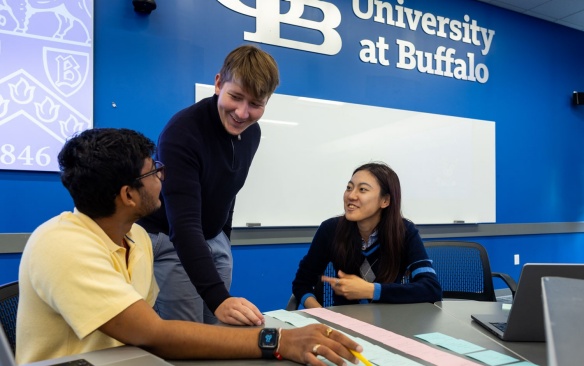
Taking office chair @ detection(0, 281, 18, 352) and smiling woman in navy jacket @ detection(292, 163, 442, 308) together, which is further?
smiling woman in navy jacket @ detection(292, 163, 442, 308)

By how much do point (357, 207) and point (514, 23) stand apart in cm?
362

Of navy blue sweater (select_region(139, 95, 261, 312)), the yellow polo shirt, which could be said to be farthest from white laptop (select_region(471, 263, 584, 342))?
the yellow polo shirt

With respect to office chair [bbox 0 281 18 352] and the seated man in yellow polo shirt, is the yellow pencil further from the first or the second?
office chair [bbox 0 281 18 352]

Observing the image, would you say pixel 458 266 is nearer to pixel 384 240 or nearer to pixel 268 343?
pixel 384 240

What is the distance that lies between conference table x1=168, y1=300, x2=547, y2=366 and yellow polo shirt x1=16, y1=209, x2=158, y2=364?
0.19 meters

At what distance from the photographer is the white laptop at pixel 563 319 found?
39 cm

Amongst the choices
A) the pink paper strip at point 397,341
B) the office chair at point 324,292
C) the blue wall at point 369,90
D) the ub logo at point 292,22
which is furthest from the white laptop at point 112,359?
the ub logo at point 292,22

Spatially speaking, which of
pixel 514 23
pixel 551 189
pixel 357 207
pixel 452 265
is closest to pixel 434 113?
pixel 514 23

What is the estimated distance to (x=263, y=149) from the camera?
317 centimetres

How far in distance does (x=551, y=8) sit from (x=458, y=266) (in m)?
3.40

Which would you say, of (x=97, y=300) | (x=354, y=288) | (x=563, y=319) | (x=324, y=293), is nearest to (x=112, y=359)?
(x=97, y=300)

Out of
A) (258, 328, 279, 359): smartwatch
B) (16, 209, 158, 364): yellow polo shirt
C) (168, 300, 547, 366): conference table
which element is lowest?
(168, 300, 547, 366): conference table

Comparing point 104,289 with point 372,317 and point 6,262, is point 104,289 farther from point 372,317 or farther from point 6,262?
point 6,262

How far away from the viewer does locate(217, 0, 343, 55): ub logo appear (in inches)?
123
